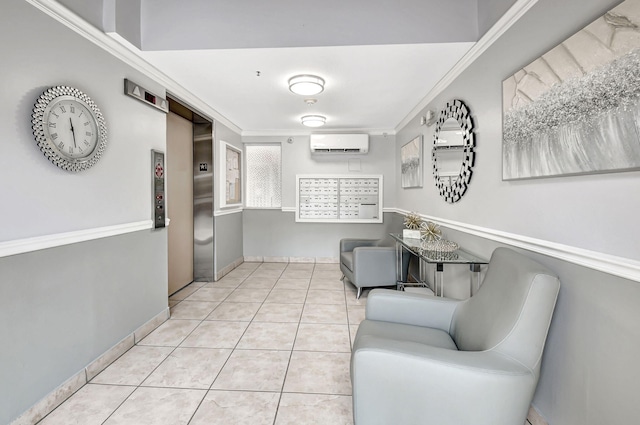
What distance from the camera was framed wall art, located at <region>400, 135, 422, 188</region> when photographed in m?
3.56

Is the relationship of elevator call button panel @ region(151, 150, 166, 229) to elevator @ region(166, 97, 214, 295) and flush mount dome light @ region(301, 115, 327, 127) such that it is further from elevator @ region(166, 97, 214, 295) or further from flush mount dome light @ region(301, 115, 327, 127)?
flush mount dome light @ region(301, 115, 327, 127)

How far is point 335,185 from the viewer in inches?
200

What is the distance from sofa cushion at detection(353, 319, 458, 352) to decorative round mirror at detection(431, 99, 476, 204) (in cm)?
126

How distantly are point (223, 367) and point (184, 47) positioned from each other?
2.36 metres

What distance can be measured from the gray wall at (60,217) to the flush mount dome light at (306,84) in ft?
4.20

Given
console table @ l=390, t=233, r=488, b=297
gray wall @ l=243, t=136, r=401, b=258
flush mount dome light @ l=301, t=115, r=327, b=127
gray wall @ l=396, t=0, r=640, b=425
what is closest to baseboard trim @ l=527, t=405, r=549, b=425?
gray wall @ l=396, t=0, r=640, b=425

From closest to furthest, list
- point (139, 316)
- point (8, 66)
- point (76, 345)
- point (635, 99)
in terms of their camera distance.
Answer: point (635, 99) < point (8, 66) < point (76, 345) < point (139, 316)

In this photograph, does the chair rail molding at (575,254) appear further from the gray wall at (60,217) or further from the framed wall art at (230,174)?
the framed wall art at (230,174)

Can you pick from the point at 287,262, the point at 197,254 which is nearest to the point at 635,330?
the point at 197,254

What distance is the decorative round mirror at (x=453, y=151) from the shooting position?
2340 millimetres

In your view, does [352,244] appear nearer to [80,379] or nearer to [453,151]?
[453,151]

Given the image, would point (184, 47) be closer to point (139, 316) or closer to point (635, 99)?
point (139, 316)

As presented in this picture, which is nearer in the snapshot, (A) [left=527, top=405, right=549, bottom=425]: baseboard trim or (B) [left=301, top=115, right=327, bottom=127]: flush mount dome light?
(A) [left=527, top=405, right=549, bottom=425]: baseboard trim

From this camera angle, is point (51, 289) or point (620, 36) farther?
point (51, 289)
